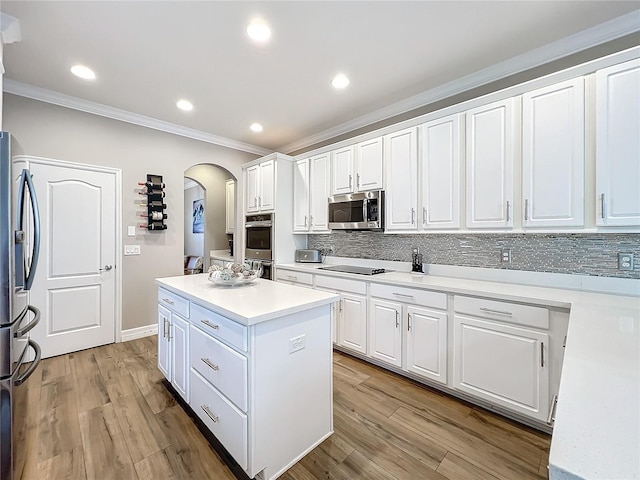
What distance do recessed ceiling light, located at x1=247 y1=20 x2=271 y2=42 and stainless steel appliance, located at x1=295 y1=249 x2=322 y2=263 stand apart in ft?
8.46

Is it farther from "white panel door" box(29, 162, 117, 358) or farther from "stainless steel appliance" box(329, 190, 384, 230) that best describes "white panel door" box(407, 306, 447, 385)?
"white panel door" box(29, 162, 117, 358)

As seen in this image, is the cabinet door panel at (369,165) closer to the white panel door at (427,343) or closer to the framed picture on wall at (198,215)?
the white panel door at (427,343)

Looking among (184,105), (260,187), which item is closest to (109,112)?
(184,105)

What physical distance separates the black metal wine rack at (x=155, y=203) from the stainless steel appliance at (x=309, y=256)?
186 centimetres

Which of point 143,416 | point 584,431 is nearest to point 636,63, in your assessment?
point 584,431

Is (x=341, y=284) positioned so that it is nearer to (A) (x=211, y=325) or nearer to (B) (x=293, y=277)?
(B) (x=293, y=277)

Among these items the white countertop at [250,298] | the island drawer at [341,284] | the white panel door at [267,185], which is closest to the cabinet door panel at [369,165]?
the island drawer at [341,284]

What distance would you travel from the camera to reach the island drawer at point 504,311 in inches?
72.0

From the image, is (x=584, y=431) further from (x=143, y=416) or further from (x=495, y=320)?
(x=143, y=416)

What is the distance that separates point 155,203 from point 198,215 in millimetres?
3660

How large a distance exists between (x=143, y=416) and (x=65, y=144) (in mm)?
3008

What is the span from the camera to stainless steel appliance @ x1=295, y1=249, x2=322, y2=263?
13.3 ft

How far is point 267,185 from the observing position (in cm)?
413

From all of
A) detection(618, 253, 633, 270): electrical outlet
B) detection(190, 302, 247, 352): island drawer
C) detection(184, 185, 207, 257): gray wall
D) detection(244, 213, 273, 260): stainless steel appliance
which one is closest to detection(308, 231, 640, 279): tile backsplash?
detection(618, 253, 633, 270): electrical outlet
